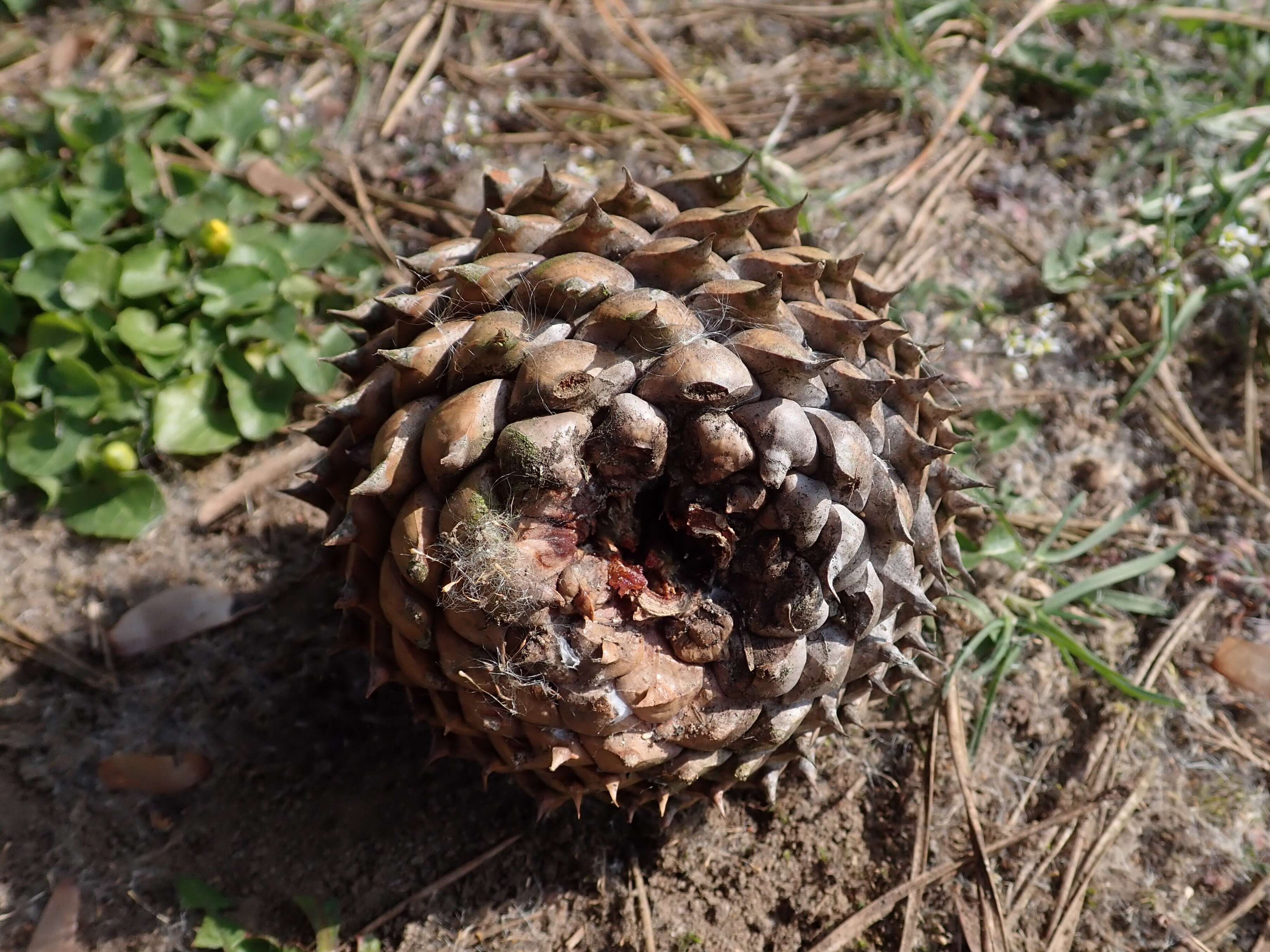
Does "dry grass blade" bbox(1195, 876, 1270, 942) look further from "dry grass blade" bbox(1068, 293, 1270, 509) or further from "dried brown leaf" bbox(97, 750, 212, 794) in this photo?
"dried brown leaf" bbox(97, 750, 212, 794)

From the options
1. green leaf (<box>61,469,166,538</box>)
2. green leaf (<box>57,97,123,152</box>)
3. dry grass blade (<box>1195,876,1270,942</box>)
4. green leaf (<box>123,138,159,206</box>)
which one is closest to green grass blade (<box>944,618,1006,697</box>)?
dry grass blade (<box>1195,876,1270,942</box>)

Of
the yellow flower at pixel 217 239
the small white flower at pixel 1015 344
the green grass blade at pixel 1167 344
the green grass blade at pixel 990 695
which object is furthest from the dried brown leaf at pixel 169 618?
the green grass blade at pixel 1167 344

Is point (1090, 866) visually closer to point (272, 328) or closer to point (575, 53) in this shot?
point (272, 328)

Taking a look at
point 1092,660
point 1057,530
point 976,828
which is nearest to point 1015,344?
point 1057,530

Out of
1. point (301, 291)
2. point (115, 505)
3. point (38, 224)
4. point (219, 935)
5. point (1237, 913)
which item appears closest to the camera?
point (219, 935)

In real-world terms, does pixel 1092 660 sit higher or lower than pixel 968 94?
lower

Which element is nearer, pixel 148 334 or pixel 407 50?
pixel 148 334
